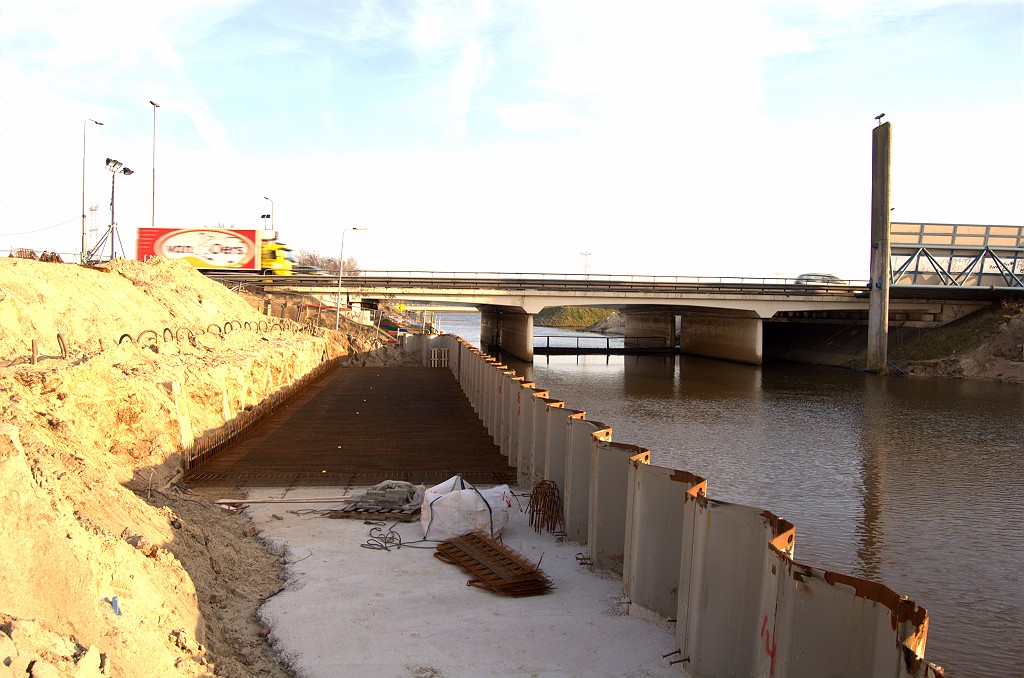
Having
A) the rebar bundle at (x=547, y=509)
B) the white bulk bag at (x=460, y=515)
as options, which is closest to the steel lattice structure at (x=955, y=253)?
the rebar bundle at (x=547, y=509)

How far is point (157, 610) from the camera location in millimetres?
5883

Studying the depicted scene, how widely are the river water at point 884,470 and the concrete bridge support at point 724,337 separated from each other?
13.6m

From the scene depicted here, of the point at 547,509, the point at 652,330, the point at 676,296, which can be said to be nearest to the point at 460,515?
the point at 547,509

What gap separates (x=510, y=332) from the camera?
2598 inches

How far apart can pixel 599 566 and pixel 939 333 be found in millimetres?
55510

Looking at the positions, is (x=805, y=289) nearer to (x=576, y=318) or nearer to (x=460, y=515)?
(x=460, y=515)

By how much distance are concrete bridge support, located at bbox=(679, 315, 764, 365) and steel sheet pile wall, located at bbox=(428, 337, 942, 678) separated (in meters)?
51.7

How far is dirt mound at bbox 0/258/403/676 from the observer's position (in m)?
5.07

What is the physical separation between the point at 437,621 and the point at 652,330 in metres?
74.6

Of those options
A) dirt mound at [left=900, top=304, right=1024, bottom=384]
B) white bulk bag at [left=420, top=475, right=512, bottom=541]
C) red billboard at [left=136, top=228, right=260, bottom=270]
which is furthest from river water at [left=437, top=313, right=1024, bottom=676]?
red billboard at [left=136, top=228, right=260, bottom=270]

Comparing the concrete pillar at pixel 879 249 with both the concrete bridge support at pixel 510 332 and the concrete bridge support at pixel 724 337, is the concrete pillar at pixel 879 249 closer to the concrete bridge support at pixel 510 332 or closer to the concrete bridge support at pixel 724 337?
the concrete bridge support at pixel 724 337

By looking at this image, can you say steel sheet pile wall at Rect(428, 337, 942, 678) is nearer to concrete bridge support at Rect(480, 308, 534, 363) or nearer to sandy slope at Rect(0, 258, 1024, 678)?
sandy slope at Rect(0, 258, 1024, 678)

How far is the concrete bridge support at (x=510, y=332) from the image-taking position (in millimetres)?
57375

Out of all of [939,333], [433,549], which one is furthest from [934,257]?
[433,549]
